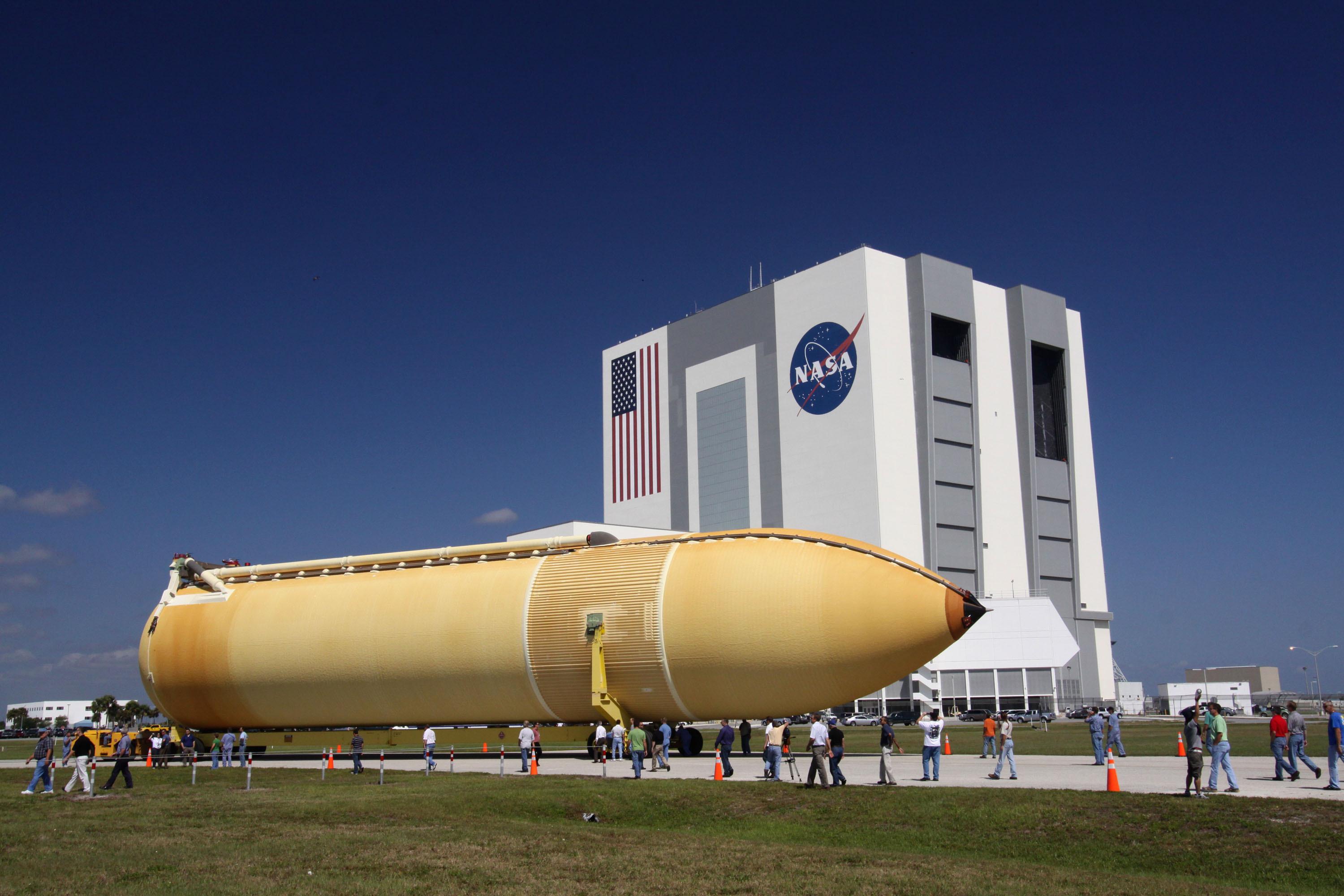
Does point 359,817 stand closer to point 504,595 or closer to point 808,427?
point 504,595

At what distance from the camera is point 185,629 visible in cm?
3506

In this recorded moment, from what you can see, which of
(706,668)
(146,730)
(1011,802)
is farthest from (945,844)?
(146,730)

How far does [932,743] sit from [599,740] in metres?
9.85

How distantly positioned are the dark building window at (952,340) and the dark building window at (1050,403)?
8.32 m

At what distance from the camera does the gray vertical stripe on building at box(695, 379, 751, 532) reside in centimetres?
9331

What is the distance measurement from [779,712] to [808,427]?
62.2m

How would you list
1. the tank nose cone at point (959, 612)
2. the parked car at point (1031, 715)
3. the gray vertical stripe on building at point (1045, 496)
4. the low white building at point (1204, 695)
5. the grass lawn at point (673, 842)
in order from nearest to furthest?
the grass lawn at point (673, 842), the tank nose cone at point (959, 612), the parked car at point (1031, 715), the gray vertical stripe on building at point (1045, 496), the low white building at point (1204, 695)

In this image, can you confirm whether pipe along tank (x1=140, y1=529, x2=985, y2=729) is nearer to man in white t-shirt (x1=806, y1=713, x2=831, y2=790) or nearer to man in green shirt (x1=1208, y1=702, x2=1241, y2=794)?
man in white t-shirt (x1=806, y1=713, x2=831, y2=790)

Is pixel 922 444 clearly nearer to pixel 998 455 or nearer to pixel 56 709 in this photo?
pixel 998 455

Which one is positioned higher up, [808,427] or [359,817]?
[808,427]

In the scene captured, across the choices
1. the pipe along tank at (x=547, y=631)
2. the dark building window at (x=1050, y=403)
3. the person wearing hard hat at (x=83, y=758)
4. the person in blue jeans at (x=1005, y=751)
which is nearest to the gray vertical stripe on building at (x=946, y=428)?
the dark building window at (x=1050, y=403)

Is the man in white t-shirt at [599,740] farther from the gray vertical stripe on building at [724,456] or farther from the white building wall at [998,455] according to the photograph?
the white building wall at [998,455]

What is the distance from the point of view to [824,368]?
87.5 m

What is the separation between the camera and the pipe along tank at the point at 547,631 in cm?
2552
